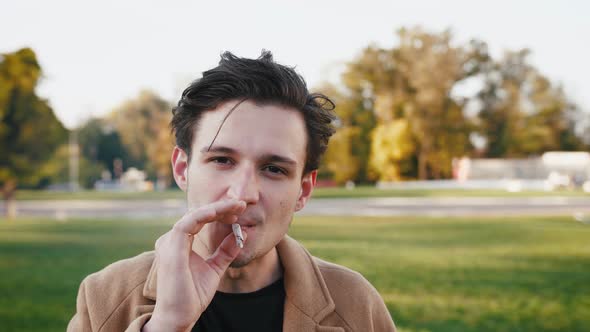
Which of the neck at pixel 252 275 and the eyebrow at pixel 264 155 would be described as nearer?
the eyebrow at pixel 264 155

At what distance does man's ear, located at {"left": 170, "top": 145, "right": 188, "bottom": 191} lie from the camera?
2262 mm

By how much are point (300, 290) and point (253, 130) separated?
0.60 metres

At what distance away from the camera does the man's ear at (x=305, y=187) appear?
7.59 feet

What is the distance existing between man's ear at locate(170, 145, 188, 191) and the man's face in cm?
12

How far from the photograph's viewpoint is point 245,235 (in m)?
2.00

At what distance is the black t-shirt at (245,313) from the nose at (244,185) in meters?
0.39

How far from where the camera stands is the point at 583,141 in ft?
244

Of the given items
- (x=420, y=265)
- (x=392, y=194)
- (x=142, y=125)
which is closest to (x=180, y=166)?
(x=420, y=265)

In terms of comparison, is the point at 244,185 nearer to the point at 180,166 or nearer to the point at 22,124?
the point at 180,166

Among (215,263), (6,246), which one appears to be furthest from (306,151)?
(6,246)

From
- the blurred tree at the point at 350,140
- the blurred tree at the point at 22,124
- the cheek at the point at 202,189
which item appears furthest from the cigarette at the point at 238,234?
the blurred tree at the point at 350,140

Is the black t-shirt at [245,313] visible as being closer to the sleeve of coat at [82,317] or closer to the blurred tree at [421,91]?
the sleeve of coat at [82,317]

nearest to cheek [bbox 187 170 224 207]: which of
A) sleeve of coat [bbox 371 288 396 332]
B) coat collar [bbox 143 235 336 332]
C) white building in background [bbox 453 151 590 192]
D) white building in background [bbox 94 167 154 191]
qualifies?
coat collar [bbox 143 235 336 332]

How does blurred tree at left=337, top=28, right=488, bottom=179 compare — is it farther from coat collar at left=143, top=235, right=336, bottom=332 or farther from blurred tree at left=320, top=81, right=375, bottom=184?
coat collar at left=143, top=235, right=336, bottom=332
